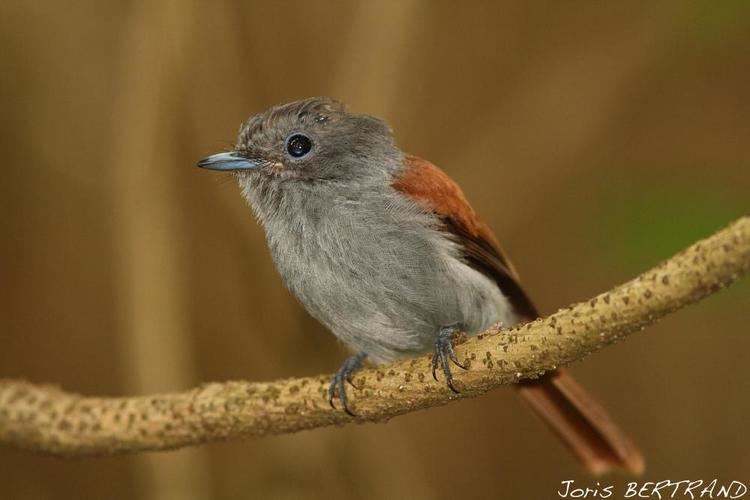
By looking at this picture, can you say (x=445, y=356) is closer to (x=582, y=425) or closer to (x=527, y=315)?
(x=527, y=315)

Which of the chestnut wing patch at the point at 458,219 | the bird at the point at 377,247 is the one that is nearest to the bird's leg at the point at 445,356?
the bird at the point at 377,247

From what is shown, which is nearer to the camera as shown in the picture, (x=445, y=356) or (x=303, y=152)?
(x=445, y=356)

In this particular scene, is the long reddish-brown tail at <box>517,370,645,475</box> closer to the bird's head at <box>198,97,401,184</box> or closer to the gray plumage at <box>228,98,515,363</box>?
the gray plumage at <box>228,98,515,363</box>

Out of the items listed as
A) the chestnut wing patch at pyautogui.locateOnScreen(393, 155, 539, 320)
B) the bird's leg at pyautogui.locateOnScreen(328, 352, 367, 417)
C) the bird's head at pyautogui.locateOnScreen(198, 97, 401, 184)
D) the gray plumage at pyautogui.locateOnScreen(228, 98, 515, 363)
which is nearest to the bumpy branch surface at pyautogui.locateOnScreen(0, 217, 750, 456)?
the bird's leg at pyautogui.locateOnScreen(328, 352, 367, 417)

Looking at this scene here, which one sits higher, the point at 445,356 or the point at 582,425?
the point at 445,356

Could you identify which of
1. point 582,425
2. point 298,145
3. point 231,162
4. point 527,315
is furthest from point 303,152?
point 582,425

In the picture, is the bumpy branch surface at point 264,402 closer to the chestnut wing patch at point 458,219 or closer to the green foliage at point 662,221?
the chestnut wing patch at point 458,219

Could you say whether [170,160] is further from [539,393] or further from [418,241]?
[539,393]
